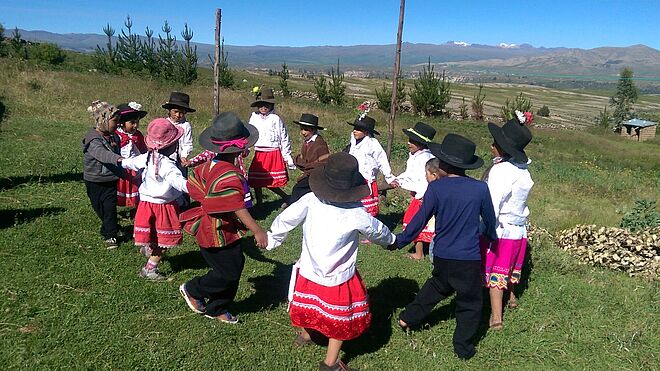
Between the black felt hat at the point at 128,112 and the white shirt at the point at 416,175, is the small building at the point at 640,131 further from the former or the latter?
the black felt hat at the point at 128,112

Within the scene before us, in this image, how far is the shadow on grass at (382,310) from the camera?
4266mm

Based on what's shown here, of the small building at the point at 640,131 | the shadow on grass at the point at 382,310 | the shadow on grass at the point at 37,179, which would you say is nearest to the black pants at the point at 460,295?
the shadow on grass at the point at 382,310

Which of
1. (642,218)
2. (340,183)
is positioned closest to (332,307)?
(340,183)

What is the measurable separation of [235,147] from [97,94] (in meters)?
20.0

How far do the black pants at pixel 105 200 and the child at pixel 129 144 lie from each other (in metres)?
0.23

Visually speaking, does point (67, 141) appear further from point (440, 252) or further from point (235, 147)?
point (440, 252)

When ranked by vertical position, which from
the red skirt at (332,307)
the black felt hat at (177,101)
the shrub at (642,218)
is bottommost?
the shrub at (642,218)

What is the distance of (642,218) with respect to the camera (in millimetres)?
8547

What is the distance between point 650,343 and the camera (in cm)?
455

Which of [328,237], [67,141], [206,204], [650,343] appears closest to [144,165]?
[206,204]

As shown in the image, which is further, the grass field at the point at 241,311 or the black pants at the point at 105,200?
the black pants at the point at 105,200

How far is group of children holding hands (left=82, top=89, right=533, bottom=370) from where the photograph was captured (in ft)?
11.5

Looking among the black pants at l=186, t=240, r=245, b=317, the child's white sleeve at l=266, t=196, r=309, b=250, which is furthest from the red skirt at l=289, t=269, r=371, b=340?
the black pants at l=186, t=240, r=245, b=317

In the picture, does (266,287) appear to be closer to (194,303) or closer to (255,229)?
(194,303)
